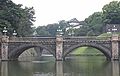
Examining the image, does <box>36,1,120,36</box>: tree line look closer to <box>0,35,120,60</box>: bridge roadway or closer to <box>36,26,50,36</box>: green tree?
<box>36,26,50,36</box>: green tree

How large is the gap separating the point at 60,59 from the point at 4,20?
15787 mm

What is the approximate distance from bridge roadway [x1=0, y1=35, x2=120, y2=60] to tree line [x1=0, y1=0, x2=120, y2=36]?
A: 571 centimetres

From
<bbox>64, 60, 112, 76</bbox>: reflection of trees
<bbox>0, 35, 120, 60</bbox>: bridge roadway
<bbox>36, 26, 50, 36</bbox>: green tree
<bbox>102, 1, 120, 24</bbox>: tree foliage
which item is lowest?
<bbox>64, 60, 112, 76</bbox>: reflection of trees

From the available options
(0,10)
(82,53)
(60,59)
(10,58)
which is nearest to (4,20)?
(0,10)

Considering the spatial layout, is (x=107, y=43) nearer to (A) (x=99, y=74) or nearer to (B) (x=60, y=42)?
(B) (x=60, y=42)

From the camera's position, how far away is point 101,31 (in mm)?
136000

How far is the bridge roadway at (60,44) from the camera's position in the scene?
81.9 m

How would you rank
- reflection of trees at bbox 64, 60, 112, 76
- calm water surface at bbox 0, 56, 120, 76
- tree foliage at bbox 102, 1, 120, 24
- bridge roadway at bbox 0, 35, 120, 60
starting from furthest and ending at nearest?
tree foliage at bbox 102, 1, 120, 24
bridge roadway at bbox 0, 35, 120, 60
reflection of trees at bbox 64, 60, 112, 76
calm water surface at bbox 0, 56, 120, 76

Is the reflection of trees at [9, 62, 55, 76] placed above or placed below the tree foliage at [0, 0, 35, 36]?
below

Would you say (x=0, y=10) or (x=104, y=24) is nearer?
(x=0, y=10)

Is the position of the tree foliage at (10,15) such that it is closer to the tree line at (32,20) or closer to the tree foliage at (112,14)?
the tree line at (32,20)

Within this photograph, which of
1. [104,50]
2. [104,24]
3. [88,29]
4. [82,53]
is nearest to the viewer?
[104,50]

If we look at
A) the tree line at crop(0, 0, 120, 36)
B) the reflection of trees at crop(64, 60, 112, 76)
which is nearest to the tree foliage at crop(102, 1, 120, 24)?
the tree line at crop(0, 0, 120, 36)

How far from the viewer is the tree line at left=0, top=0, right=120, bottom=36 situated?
92.4m
